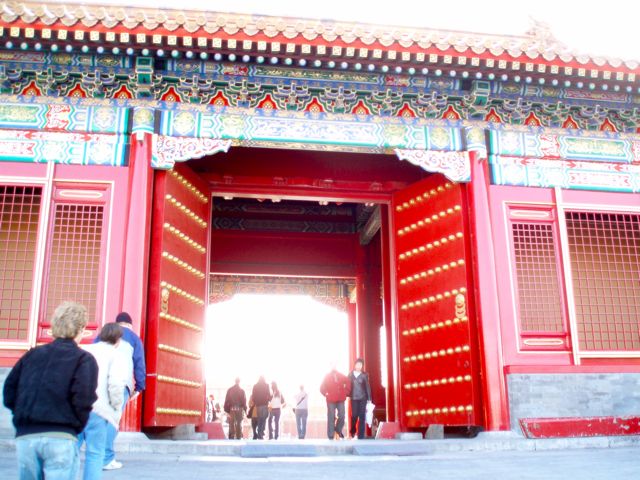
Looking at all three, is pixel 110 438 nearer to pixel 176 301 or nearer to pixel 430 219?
pixel 176 301

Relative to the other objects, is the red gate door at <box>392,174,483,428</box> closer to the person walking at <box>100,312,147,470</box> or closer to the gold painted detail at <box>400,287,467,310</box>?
the gold painted detail at <box>400,287,467,310</box>

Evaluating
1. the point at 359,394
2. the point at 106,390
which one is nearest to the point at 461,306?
the point at 359,394

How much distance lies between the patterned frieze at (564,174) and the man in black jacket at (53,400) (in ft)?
22.0

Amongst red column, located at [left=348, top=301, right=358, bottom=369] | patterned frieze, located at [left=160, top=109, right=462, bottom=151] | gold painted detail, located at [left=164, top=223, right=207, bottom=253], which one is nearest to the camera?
gold painted detail, located at [left=164, top=223, right=207, bottom=253]

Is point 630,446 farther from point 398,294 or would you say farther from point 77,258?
point 77,258

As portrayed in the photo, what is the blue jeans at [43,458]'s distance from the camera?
2928 millimetres

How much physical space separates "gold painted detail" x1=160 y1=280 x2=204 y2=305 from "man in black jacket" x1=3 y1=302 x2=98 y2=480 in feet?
16.1

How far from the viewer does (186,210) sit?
891 centimetres

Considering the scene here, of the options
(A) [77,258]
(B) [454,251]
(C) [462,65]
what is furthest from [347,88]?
(A) [77,258]

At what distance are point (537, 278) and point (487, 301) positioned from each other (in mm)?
1006

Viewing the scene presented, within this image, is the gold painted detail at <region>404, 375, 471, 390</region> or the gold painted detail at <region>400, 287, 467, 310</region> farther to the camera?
the gold painted detail at <region>400, 287, 467, 310</region>

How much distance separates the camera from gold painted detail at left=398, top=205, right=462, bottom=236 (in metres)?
8.92

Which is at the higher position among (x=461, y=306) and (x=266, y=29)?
(x=266, y=29)

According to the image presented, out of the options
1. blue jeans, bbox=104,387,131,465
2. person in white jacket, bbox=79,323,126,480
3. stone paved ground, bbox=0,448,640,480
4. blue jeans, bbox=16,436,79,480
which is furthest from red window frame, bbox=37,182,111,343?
blue jeans, bbox=16,436,79,480
